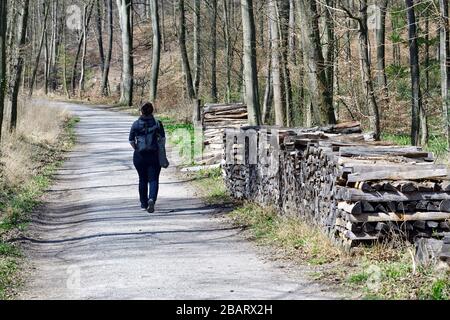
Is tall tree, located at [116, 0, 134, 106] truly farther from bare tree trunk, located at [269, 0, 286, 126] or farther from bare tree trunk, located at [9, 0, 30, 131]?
bare tree trunk, located at [269, 0, 286, 126]

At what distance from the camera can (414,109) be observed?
24.9m

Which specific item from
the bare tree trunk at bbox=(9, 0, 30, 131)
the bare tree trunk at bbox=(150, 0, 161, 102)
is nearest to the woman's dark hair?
the bare tree trunk at bbox=(9, 0, 30, 131)

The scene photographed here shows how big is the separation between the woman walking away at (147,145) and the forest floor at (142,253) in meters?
0.65

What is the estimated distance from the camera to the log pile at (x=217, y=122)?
770 inches

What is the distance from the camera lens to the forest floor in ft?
25.9

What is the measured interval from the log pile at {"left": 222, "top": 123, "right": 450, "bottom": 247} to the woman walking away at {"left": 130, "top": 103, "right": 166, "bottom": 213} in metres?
2.31

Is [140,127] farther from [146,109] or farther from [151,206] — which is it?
[151,206]

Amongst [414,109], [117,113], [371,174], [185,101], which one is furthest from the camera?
[117,113]

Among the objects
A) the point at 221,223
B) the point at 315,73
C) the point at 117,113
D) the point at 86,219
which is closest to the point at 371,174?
the point at 221,223

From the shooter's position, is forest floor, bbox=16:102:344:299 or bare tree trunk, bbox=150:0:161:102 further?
bare tree trunk, bbox=150:0:161:102

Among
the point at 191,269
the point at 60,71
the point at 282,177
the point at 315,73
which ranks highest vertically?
the point at 60,71

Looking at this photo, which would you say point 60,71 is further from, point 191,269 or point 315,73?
point 191,269

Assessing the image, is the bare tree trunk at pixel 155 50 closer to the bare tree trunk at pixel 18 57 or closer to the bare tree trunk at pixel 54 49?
the bare tree trunk at pixel 18 57
